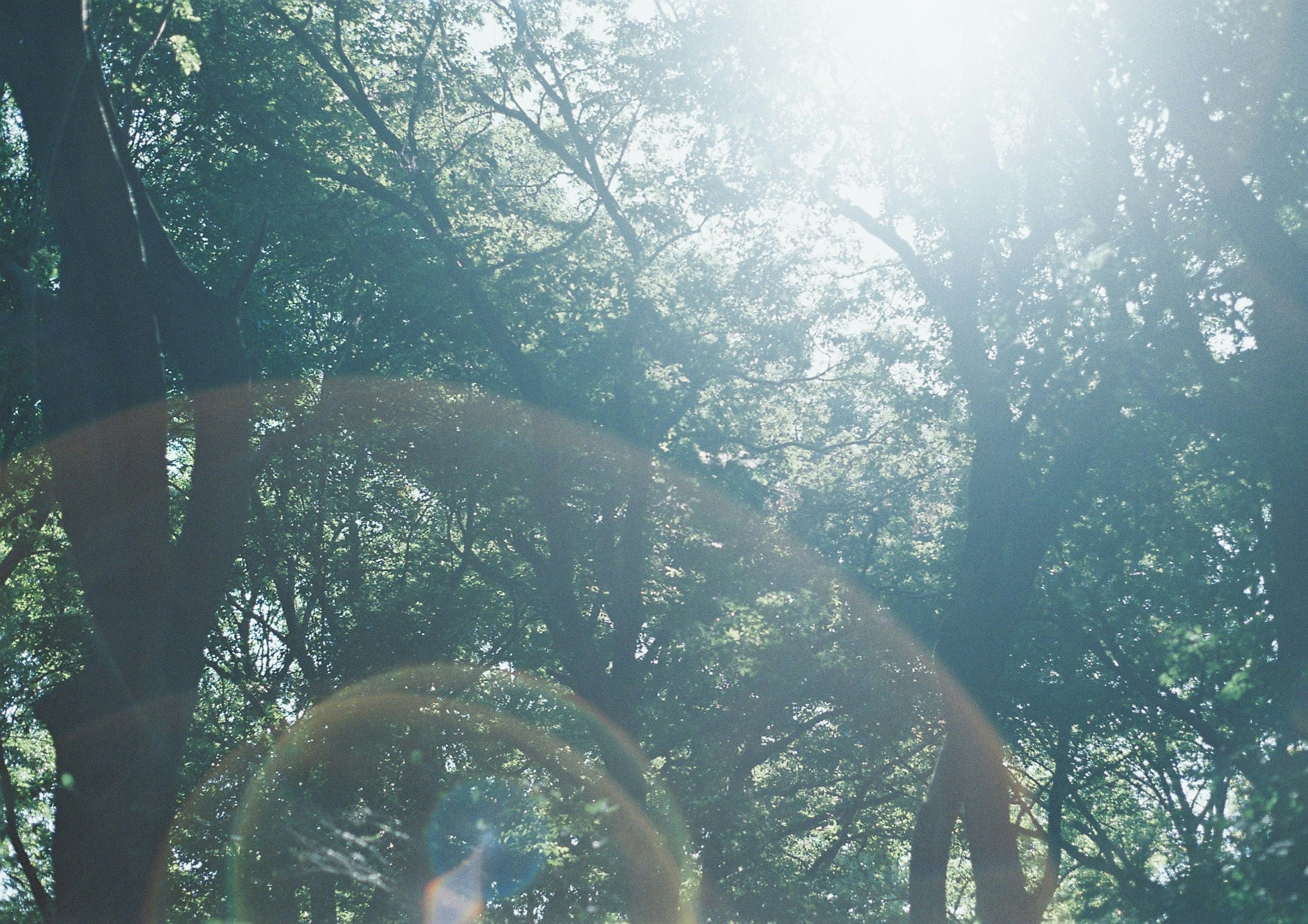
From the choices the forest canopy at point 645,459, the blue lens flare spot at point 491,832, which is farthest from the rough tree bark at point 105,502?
the blue lens flare spot at point 491,832

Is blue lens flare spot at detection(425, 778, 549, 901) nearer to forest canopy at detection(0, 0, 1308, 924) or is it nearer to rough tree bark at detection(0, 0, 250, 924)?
forest canopy at detection(0, 0, 1308, 924)

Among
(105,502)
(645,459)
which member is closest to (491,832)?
(645,459)

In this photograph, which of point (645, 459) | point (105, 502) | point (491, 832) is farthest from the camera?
point (491, 832)

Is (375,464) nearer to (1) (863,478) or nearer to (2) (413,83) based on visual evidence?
(2) (413,83)

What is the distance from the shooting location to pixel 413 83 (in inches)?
573

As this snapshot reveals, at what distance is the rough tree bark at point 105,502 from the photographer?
20.0ft

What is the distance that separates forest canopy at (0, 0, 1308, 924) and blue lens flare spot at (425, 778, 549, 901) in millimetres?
83

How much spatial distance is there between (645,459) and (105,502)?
872 centimetres

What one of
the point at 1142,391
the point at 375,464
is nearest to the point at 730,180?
the point at 1142,391

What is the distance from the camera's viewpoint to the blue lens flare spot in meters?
17.8

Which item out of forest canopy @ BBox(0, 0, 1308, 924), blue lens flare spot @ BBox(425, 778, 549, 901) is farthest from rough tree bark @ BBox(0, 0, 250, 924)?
blue lens flare spot @ BBox(425, 778, 549, 901)

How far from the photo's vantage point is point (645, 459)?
1430 centimetres

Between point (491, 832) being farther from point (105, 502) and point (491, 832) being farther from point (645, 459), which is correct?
point (105, 502)

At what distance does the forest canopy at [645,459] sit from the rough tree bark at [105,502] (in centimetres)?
3
